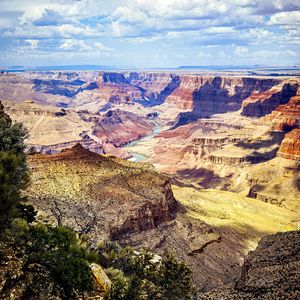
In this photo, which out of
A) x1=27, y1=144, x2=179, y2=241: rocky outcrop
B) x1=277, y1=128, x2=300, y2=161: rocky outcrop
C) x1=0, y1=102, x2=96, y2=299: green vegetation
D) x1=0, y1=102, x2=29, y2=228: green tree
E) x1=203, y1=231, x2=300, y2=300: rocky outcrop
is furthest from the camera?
x1=277, y1=128, x2=300, y2=161: rocky outcrop

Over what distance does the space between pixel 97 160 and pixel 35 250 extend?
43745 mm

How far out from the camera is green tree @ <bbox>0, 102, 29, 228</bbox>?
75.4ft

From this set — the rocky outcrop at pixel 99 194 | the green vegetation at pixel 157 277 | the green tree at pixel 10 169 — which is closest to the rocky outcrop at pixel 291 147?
the rocky outcrop at pixel 99 194

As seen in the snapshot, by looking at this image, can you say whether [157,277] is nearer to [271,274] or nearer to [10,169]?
[10,169]

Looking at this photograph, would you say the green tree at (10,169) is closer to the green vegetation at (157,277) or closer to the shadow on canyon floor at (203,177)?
the green vegetation at (157,277)

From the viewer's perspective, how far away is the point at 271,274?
39594 millimetres

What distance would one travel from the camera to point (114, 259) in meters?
34.1

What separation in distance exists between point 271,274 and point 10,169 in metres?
24.9

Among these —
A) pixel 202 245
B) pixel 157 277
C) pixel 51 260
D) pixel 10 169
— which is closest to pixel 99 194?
pixel 202 245

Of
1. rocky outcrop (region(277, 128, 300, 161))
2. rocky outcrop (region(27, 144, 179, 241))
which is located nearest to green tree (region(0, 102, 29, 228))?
rocky outcrop (region(27, 144, 179, 241))

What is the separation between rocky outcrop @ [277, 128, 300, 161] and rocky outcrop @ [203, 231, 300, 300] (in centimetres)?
9248

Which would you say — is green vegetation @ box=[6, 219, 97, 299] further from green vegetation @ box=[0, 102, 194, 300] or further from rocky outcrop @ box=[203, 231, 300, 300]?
rocky outcrop @ box=[203, 231, 300, 300]

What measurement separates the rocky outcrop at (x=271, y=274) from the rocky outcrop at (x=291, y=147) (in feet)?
303

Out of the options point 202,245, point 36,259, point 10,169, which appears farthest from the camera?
point 202,245
